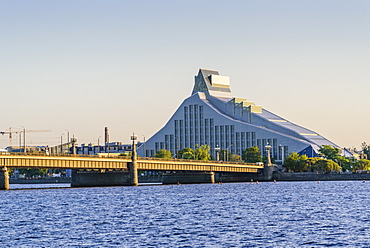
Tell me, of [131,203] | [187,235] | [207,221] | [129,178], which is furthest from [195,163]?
[187,235]

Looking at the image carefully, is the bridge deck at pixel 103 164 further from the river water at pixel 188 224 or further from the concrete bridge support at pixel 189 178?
→ the river water at pixel 188 224

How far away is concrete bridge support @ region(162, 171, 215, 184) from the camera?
629ft

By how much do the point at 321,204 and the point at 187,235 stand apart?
38.4m

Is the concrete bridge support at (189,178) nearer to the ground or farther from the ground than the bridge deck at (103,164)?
nearer to the ground

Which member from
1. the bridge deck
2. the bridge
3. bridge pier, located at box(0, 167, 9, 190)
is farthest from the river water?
the bridge

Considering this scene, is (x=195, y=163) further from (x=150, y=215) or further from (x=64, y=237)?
(x=64, y=237)

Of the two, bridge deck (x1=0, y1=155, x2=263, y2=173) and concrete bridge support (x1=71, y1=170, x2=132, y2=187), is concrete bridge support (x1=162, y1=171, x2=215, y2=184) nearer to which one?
bridge deck (x1=0, y1=155, x2=263, y2=173)

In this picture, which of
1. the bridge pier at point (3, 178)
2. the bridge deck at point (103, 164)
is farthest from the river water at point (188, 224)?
the bridge pier at point (3, 178)

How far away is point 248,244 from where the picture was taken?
53625 mm

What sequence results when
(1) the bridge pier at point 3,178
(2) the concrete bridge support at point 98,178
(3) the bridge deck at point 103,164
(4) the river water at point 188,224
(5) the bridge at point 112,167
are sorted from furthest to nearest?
(2) the concrete bridge support at point 98,178 < (5) the bridge at point 112,167 < (1) the bridge pier at point 3,178 < (3) the bridge deck at point 103,164 < (4) the river water at point 188,224

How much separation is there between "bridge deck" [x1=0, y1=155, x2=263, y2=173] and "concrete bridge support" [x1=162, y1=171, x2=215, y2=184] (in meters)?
4.15

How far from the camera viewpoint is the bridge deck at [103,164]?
133675 mm

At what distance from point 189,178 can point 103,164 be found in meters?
43.8

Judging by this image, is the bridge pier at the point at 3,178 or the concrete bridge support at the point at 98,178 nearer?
the bridge pier at the point at 3,178
